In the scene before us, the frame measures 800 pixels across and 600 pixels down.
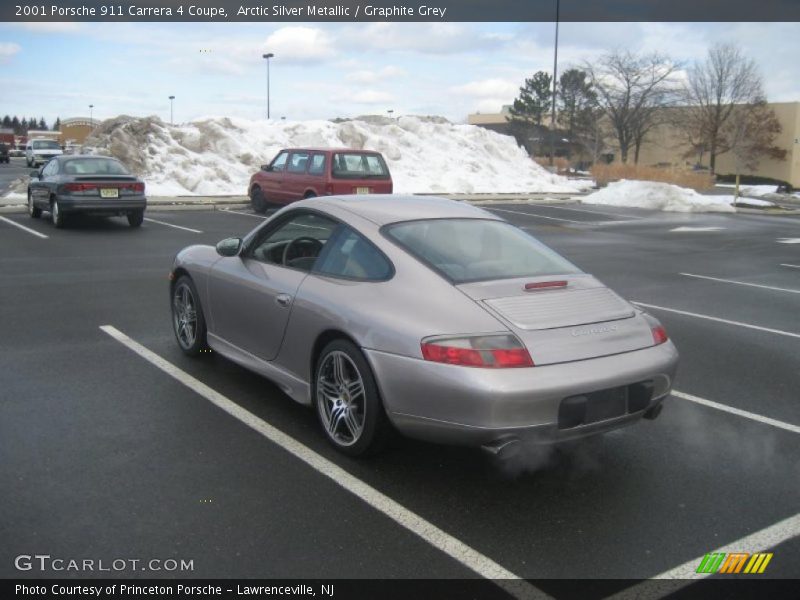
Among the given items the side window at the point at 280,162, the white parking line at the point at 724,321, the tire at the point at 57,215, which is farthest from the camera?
the side window at the point at 280,162

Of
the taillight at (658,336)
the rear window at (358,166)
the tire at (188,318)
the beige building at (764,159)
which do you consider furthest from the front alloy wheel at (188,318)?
the beige building at (764,159)

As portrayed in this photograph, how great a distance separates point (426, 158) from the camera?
39.0m

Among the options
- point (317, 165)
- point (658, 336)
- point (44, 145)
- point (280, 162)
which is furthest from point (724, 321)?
point (44, 145)

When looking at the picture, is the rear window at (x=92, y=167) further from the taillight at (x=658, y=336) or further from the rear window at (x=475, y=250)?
the taillight at (x=658, y=336)

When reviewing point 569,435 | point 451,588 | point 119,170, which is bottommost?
point 451,588

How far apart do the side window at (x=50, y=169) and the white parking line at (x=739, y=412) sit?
552 inches

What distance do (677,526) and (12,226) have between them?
15.6 metres

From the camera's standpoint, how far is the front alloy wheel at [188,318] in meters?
5.98

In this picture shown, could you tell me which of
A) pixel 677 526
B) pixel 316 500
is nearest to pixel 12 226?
pixel 316 500

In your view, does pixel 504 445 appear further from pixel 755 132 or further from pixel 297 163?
pixel 755 132

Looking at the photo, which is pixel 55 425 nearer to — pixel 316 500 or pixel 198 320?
pixel 198 320

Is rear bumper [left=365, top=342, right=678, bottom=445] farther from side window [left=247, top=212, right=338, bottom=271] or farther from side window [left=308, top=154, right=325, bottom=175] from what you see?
side window [left=308, top=154, right=325, bottom=175]

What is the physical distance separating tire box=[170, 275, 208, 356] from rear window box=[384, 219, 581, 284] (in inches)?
80.5

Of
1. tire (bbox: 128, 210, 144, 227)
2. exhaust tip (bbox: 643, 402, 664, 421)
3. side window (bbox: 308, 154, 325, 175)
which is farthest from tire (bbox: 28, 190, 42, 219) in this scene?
exhaust tip (bbox: 643, 402, 664, 421)
